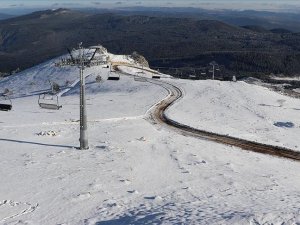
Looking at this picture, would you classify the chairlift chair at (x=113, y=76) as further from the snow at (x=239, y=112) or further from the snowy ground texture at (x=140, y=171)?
the snowy ground texture at (x=140, y=171)

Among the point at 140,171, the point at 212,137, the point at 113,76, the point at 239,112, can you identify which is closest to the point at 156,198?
the point at 140,171

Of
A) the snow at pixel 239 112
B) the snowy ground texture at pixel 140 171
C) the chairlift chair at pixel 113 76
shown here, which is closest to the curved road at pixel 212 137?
the snow at pixel 239 112

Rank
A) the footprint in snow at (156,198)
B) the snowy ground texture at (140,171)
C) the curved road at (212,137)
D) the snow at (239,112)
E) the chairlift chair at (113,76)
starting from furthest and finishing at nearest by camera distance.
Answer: the chairlift chair at (113,76) → the snow at (239,112) → the curved road at (212,137) → the footprint in snow at (156,198) → the snowy ground texture at (140,171)

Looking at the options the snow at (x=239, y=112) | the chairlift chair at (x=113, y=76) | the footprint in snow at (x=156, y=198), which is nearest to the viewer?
the footprint in snow at (x=156, y=198)

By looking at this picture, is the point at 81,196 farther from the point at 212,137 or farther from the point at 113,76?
the point at 113,76

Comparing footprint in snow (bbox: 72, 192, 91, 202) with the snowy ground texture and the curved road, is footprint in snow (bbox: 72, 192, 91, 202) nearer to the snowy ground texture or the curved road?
the snowy ground texture

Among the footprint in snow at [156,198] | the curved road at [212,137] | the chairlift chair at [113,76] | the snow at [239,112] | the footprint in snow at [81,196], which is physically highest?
the footprint in snow at [156,198]

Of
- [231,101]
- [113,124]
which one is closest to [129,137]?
[113,124]

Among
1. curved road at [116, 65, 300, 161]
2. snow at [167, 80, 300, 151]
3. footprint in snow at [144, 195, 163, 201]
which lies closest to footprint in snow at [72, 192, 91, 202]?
footprint in snow at [144, 195, 163, 201]
